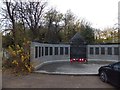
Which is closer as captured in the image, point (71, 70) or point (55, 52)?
point (71, 70)

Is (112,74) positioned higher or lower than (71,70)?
higher

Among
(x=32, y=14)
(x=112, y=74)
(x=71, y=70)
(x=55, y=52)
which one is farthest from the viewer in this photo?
(x=32, y=14)

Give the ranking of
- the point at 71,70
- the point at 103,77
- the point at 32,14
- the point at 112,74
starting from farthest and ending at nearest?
the point at 32,14 → the point at 71,70 → the point at 103,77 → the point at 112,74

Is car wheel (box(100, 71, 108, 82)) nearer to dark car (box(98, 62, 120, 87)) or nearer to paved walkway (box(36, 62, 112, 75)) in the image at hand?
dark car (box(98, 62, 120, 87))

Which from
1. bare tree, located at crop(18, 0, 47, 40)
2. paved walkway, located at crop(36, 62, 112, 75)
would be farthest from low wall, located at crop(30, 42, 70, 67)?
bare tree, located at crop(18, 0, 47, 40)

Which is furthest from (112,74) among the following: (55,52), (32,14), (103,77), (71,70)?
(32,14)

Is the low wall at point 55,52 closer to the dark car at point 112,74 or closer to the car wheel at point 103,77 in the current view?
the car wheel at point 103,77

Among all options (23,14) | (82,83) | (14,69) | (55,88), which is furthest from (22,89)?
(23,14)

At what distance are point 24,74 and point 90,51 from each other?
16046 mm

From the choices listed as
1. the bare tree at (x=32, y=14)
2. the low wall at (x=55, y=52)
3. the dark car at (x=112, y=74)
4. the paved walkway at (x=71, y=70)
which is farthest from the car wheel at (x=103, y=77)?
the bare tree at (x=32, y=14)

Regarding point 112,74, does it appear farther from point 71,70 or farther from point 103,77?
point 71,70

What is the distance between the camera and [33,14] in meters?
37.8

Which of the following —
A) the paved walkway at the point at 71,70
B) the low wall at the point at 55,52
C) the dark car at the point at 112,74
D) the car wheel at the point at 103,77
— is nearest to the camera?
the dark car at the point at 112,74

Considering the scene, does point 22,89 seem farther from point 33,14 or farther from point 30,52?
point 33,14
